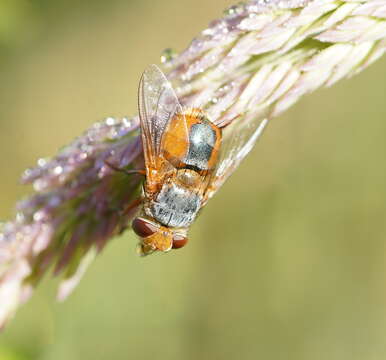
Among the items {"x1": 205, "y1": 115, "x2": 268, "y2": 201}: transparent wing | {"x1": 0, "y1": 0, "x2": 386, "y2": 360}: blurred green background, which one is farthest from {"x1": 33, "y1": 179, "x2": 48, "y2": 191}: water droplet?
{"x1": 0, "y1": 0, "x2": 386, "y2": 360}: blurred green background

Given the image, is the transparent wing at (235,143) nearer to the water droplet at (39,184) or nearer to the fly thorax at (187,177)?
the fly thorax at (187,177)

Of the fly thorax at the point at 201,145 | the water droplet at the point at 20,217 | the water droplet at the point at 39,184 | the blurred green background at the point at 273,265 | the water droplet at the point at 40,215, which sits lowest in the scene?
the blurred green background at the point at 273,265

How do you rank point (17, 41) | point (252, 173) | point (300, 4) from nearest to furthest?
point (300, 4)
point (17, 41)
point (252, 173)

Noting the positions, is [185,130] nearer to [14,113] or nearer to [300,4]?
[300,4]

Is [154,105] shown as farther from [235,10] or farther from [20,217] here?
[20,217]

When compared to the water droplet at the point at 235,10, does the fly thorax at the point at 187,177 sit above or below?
below

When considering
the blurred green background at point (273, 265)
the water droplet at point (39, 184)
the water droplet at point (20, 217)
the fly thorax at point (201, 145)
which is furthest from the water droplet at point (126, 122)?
the blurred green background at point (273, 265)

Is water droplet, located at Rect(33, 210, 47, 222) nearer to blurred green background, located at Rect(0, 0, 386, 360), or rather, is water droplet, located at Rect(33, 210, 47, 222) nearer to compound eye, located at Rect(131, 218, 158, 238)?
compound eye, located at Rect(131, 218, 158, 238)

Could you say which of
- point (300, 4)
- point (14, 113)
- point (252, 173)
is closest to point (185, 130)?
point (300, 4)

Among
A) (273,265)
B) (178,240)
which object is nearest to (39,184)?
(178,240)
